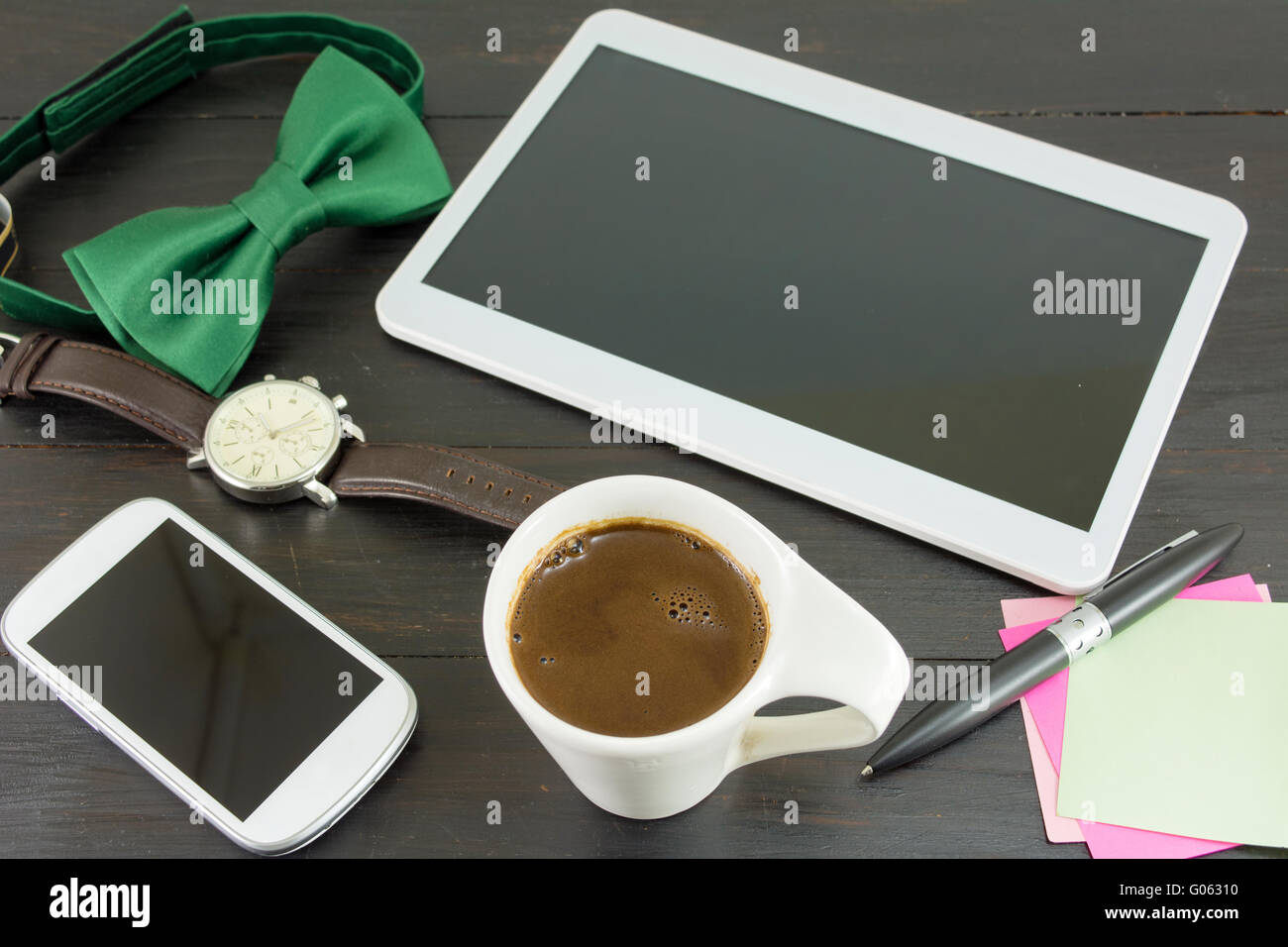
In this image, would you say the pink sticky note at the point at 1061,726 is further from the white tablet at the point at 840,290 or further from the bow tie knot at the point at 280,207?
the bow tie knot at the point at 280,207

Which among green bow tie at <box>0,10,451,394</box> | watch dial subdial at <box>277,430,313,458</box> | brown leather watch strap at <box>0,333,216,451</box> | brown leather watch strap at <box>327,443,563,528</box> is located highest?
green bow tie at <box>0,10,451,394</box>

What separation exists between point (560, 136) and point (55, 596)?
0.46 m

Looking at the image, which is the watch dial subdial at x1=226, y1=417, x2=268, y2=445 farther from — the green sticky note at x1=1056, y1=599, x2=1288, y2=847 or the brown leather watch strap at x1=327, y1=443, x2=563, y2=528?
the green sticky note at x1=1056, y1=599, x2=1288, y2=847

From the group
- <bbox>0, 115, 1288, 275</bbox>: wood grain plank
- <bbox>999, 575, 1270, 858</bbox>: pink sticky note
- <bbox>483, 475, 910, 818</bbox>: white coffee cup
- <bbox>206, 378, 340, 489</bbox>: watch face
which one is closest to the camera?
<bbox>483, 475, 910, 818</bbox>: white coffee cup

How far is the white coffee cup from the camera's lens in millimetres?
469

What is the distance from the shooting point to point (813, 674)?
1.58 ft

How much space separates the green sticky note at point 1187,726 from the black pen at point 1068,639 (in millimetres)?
19

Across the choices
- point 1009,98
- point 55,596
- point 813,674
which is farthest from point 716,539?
point 1009,98

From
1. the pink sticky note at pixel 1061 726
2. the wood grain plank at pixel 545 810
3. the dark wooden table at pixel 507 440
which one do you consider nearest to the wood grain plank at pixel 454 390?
the dark wooden table at pixel 507 440

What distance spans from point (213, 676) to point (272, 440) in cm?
16

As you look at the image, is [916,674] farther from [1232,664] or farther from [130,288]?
[130,288]

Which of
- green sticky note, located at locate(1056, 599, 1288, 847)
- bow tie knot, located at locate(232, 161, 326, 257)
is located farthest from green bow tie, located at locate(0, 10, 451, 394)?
green sticky note, located at locate(1056, 599, 1288, 847)

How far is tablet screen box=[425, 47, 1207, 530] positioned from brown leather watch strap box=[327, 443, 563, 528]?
112mm

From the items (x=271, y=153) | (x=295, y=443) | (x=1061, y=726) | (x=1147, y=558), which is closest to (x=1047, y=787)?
(x=1061, y=726)
